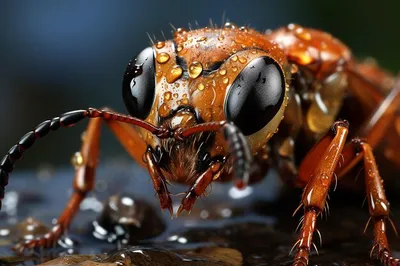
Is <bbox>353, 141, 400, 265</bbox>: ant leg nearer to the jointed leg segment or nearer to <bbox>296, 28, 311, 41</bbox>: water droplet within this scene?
the jointed leg segment

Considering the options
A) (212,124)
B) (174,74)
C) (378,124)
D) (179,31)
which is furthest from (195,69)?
(378,124)

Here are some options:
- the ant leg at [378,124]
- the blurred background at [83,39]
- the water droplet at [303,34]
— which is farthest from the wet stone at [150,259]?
the blurred background at [83,39]

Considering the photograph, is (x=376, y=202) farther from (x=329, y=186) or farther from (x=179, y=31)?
(x=179, y=31)

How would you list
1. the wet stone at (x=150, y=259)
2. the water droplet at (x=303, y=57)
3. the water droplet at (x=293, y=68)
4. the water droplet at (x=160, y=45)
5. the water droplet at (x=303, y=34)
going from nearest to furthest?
1. the wet stone at (x=150, y=259)
2. the water droplet at (x=160, y=45)
3. the water droplet at (x=293, y=68)
4. the water droplet at (x=303, y=57)
5. the water droplet at (x=303, y=34)

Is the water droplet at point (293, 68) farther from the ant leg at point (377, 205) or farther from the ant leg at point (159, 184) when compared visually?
the ant leg at point (159, 184)

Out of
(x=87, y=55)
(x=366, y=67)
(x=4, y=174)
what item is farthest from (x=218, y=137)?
(x=87, y=55)

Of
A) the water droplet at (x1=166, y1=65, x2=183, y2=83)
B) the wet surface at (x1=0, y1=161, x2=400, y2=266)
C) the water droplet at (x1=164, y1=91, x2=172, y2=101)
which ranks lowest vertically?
the wet surface at (x1=0, y1=161, x2=400, y2=266)

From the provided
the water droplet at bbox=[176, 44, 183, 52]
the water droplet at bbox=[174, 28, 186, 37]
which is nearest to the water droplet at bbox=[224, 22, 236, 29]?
the water droplet at bbox=[174, 28, 186, 37]

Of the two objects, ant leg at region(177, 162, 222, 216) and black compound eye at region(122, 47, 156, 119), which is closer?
ant leg at region(177, 162, 222, 216)
